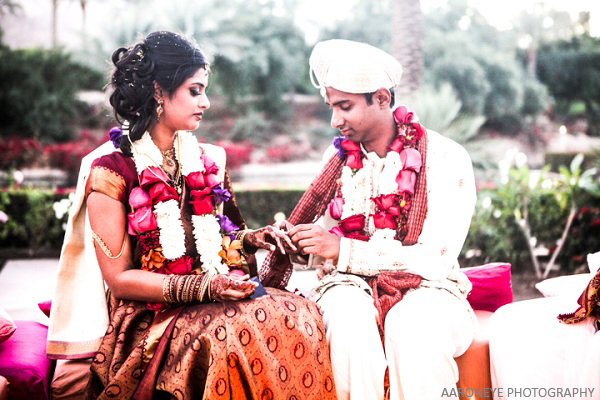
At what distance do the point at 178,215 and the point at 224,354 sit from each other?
2.56 feet

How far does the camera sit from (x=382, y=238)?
3754mm

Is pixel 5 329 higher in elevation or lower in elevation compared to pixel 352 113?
lower

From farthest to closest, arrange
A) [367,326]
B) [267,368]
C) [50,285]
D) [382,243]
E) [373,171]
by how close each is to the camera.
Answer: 1. [50,285]
2. [373,171]
3. [382,243]
4. [367,326]
5. [267,368]

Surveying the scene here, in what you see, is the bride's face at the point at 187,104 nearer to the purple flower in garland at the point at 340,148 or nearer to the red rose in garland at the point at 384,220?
the purple flower in garland at the point at 340,148

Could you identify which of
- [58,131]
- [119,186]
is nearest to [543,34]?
[58,131]

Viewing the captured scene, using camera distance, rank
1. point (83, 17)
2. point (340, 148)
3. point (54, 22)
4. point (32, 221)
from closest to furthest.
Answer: point (340, 148) → point (32, 221) → point (54, 22) → point (83, 17)

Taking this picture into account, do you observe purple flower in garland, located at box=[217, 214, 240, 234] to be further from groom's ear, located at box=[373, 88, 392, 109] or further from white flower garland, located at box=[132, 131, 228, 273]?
groom's ear, located at box=[373, 88, 392, 109]

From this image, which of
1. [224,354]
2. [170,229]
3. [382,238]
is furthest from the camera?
[382,238]

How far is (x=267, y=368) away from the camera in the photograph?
3098mm

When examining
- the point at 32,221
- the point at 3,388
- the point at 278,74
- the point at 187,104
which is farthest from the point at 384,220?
the point at 278,74

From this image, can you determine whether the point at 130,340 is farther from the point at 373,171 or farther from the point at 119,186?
the point at 373,171

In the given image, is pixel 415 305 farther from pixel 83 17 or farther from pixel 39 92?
pixel 83 17

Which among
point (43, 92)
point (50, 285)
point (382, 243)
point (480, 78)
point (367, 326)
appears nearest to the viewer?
point (367, 326)

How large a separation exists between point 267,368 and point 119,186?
114cm
